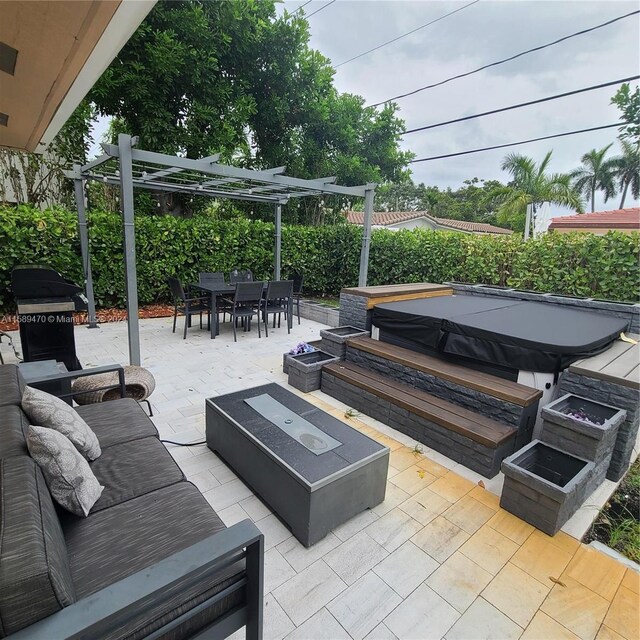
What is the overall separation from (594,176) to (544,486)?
1030 inches

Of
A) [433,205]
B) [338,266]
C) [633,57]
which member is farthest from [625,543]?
[433,205]

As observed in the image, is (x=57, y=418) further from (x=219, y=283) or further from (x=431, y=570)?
(x=219, y=283)

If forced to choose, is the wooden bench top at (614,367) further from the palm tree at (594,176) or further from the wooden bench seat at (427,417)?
the palm tree at (594,176)

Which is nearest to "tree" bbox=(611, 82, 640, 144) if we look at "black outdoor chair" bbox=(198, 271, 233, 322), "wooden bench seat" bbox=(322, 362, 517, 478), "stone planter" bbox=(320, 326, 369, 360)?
"stone planter" bbox=(320, 326, 369, 360)

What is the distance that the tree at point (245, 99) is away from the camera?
24.3 ft

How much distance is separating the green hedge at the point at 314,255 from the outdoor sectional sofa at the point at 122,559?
18.1 feet

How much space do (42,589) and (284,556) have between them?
4.22ft

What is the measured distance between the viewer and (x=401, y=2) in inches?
273

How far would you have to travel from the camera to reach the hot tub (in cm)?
288

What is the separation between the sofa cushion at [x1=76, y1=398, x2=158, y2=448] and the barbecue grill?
1.96 m

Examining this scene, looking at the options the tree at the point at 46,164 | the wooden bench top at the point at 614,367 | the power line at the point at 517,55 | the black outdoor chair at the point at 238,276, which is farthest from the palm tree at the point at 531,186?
the tree at the point at 46,164

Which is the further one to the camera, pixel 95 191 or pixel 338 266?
pixel 338 266

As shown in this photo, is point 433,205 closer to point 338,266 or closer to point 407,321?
point 338,266

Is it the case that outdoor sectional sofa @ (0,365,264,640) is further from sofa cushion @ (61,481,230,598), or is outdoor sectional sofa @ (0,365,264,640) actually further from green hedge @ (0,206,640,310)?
green hedge @ (0,206,640,310)
